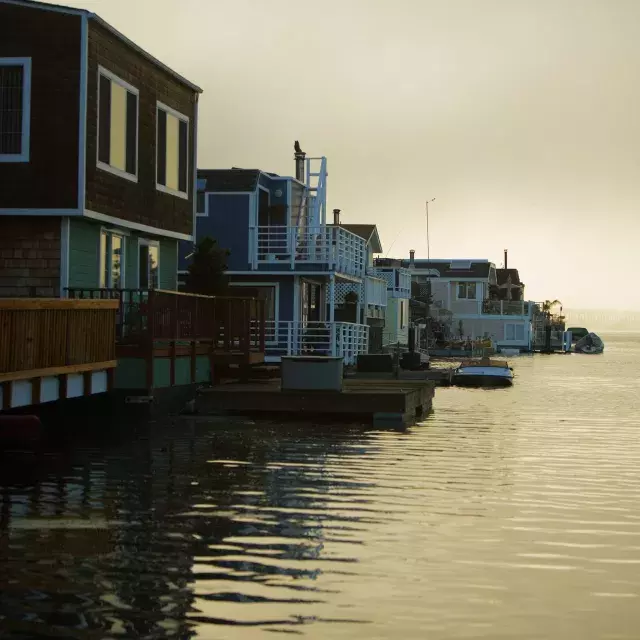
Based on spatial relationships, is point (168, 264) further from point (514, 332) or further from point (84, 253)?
point (514, 332)

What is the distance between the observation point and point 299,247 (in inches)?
1977

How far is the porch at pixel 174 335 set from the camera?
90.7ft

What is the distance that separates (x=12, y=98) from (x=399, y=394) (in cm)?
1197

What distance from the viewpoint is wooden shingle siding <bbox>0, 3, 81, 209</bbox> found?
28.0 m

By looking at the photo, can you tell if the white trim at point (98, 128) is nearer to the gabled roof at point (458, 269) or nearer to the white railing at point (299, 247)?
the white railing at point (299, 247)

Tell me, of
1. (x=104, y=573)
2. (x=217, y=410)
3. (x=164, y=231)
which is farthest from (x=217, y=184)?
(x=104, y=573)

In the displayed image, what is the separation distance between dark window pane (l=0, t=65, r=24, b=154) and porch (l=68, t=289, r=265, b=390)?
3559 mm

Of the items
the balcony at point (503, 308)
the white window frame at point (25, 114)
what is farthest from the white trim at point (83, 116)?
the balcony at point (503, 308)

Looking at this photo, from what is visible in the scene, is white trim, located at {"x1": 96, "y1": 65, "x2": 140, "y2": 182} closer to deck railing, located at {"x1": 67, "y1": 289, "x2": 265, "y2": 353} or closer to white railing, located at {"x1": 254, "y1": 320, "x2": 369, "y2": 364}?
deck railing, located at {"x1": 67, "y1": 289, "x2": 265, "y2": 353}

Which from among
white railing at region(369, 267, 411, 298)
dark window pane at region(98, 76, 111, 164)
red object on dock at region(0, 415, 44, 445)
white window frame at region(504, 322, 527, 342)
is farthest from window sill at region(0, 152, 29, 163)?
white window frame at region(504, 322, 527, 342)

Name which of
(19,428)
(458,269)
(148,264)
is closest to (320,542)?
(19,428)

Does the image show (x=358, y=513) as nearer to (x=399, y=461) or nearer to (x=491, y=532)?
(x=491, y=532)

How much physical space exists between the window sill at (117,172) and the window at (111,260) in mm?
1418

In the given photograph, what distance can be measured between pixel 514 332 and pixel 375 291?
62.4 meters
